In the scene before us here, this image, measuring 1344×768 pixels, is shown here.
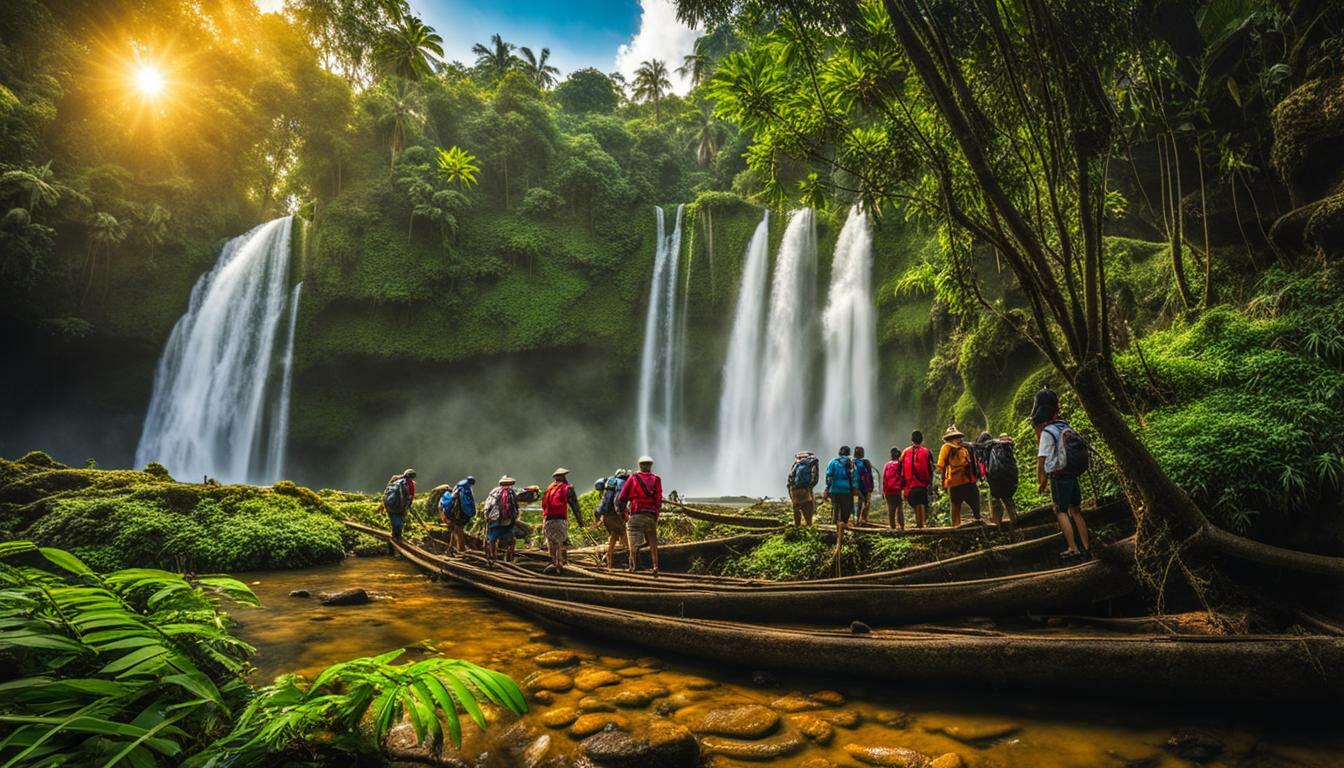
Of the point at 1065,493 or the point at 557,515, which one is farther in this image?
the point at 557,515

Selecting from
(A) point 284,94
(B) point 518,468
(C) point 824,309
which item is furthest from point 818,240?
(A) point 284,94

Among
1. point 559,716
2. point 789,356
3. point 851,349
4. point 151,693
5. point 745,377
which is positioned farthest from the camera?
point 745,377

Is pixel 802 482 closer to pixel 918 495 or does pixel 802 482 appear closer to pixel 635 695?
pixel 918 495

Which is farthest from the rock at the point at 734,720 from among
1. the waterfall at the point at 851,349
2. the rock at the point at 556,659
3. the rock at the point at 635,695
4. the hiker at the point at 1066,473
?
the waterfall at the point at 851,349

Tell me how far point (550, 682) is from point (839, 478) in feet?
15.7

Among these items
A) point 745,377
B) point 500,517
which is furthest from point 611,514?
point 745,377

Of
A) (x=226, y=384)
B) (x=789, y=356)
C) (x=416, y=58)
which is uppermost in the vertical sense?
(x=416, y=58)

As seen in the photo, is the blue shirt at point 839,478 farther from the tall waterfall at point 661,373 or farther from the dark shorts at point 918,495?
the tall waterfall at point 661,373

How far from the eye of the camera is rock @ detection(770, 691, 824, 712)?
3.89m

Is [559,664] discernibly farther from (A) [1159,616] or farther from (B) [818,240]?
(B) [818,240]

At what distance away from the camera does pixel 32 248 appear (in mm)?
21078

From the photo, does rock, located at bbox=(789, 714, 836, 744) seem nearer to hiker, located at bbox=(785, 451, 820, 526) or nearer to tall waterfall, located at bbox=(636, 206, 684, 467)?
hiker, located at bbox=(785, 451, 820, 526)

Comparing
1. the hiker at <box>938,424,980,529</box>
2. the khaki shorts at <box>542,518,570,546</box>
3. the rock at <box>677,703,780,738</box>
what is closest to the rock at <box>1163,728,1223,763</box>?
the rock at <box>677,703,780,738</box>

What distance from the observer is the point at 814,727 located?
360 cm
